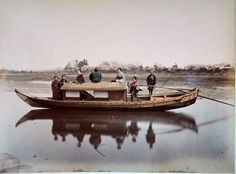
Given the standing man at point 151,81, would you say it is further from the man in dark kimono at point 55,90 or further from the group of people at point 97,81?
the man in dark kimono at point 55,90

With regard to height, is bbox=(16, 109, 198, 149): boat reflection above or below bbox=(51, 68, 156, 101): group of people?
below

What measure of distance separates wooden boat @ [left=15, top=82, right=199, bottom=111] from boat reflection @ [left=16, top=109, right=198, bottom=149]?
0.10ft

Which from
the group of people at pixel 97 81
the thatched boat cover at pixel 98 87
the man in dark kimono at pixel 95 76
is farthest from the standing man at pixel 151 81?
the man in dark kimono at pixel 95 76

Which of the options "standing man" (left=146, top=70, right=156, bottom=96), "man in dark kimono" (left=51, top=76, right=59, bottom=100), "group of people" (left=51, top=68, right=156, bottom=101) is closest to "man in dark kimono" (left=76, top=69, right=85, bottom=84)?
"group of people" (left=51, top=68, right=156, bottom=101)

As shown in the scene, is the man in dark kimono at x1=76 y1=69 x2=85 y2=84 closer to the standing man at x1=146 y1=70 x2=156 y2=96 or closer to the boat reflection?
the boat reflection

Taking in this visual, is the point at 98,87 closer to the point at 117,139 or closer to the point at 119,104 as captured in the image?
the point at 119,104

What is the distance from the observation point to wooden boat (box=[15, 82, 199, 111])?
164cm

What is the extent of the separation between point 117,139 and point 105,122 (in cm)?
10

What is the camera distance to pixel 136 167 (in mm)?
1622

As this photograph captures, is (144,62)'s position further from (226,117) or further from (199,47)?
(226,117)

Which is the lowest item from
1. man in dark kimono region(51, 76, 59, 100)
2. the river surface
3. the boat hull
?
the river surface

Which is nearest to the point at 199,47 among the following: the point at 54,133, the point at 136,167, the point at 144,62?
the point at 144,62

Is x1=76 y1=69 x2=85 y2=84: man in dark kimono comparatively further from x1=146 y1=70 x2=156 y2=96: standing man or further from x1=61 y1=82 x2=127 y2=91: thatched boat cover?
x1=146 y1=70 x2=156 y2=96: standing man

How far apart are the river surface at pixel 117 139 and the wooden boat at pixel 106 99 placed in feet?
0.10
